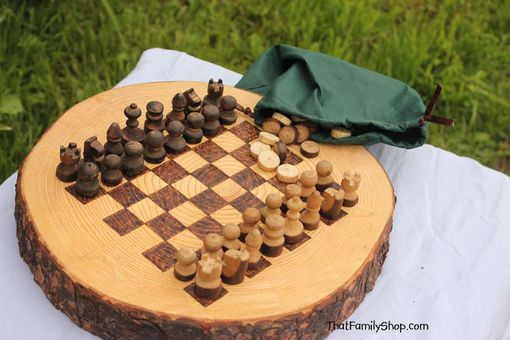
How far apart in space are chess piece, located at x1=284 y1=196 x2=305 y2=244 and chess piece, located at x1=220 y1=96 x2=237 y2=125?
0.52 meters

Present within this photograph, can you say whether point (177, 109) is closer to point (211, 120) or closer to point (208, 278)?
point (211, 120)

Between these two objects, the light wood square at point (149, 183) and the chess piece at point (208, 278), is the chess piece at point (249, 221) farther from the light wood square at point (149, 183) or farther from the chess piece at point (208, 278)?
the light wood square at point (149, 183)

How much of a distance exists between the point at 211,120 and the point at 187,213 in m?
0.40

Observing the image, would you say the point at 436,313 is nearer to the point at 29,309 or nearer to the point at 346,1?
the point at 29,309

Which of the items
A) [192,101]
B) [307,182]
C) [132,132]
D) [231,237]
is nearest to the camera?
[231,237]

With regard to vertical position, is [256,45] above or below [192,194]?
below

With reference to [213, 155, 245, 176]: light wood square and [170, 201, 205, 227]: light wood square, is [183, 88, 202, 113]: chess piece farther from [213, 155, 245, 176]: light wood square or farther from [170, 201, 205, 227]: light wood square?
[170, 201, 205, 227]: light wood square

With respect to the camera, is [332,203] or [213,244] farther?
[332,203]

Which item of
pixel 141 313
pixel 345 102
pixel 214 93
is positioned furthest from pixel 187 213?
pixel 345 102

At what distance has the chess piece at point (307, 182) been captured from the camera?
6.93ft

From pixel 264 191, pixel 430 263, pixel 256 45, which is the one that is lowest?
pixel 256 45

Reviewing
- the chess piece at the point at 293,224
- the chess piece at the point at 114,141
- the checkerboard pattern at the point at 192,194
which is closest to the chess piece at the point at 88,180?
the checkerboard pattern at the point at 192,194

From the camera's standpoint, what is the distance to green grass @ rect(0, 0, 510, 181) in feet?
11.4

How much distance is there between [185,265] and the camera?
6.02 feet
